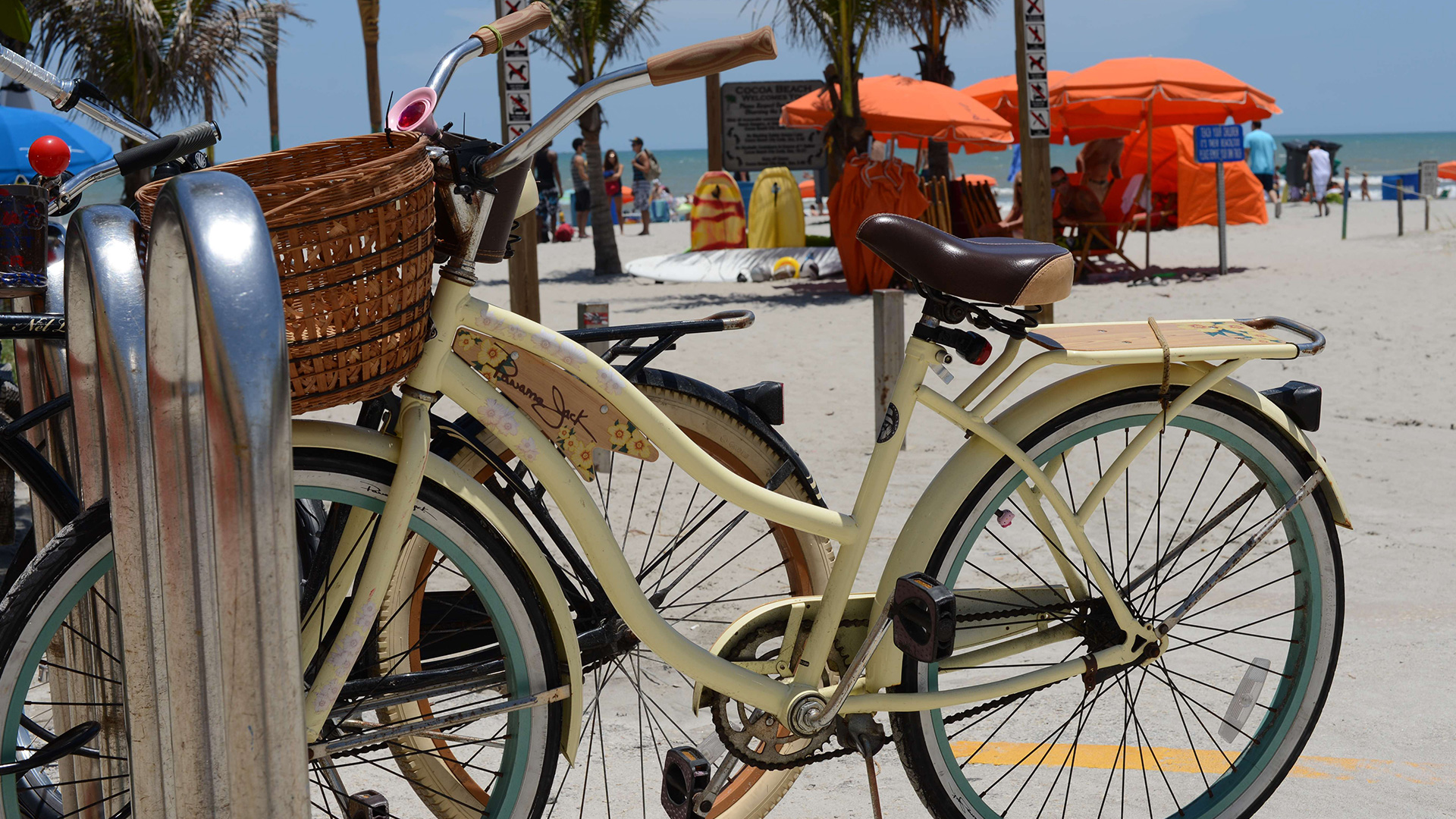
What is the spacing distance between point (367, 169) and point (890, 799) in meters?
1.93

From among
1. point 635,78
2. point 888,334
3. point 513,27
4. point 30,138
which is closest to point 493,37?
point 513,27

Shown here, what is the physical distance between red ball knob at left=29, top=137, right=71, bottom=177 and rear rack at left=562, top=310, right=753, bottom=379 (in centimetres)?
113

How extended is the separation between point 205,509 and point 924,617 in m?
1.32

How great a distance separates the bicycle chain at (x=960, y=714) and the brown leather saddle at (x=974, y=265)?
0.61 metres

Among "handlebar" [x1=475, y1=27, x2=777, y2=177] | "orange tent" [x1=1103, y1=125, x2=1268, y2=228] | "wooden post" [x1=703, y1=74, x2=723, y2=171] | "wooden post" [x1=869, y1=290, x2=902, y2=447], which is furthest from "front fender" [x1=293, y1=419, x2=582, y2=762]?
"orange tent" [x1=1103, y1=125, x2=1268, y2=228]

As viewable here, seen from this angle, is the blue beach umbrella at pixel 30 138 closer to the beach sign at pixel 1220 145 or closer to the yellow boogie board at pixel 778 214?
the yellow boogie board at pixel 778 214

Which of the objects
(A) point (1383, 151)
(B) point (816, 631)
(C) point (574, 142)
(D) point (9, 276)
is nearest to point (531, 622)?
(B) point (816, 631)

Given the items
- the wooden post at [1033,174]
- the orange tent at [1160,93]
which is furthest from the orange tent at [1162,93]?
the wooden post at [1033,174]

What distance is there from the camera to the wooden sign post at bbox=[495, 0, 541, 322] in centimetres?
694

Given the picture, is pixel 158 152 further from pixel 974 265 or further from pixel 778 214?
pixel 778 214

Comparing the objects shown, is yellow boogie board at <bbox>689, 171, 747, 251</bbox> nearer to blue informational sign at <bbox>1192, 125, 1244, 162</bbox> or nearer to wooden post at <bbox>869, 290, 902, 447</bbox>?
blue informational sign at <bbox>1192, 125, 1244, 162</bbox>

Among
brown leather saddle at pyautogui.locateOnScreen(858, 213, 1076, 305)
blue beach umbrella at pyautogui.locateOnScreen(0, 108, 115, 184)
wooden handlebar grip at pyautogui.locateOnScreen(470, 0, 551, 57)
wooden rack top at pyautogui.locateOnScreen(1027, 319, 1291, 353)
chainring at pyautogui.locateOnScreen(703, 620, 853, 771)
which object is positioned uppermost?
blue beach umbrella at pyautogui.locateOnScreen(0, 108, 115, 184)

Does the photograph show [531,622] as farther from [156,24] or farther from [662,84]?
[156,24]

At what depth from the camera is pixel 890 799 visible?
2.78m
